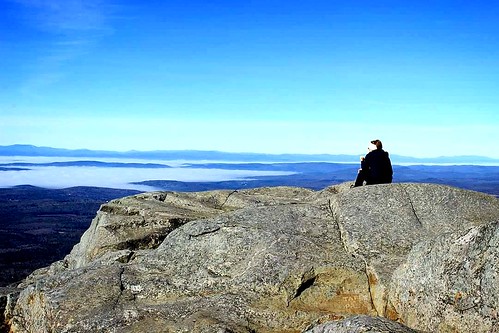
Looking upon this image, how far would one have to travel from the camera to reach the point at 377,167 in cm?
2581

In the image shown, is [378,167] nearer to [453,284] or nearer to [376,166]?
[376,166]

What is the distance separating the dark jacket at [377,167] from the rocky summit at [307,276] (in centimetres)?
278

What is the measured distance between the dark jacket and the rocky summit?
278 cm

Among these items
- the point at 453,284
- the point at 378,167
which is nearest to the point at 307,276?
the point at 453,284

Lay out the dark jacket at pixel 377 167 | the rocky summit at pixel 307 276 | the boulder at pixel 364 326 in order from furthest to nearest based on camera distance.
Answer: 1. the dark jacket at pixel 377 167
2. the rocky summit at pixel 307 276
3. the boulder at pixel 364 326

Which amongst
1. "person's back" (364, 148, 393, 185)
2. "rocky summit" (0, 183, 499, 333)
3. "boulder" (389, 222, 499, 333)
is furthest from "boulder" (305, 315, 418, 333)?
"person's back" (364, 148, 393, 185)

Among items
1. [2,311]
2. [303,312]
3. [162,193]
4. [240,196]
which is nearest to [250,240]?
[303,312]

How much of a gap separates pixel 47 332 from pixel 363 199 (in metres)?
13.1

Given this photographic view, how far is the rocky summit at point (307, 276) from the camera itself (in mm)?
14023

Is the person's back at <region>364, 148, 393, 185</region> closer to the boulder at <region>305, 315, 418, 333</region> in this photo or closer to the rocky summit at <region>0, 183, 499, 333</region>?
the rocky summit at <region>0, 183, 499, 333</region>

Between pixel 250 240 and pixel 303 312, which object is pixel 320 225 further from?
pixel 303 312

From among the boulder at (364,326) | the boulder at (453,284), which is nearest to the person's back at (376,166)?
the boulder at (453,284)

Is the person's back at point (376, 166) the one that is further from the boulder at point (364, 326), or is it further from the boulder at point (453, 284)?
the boulder at point (364, 326)

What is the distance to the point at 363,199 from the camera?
22234mm
